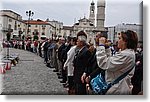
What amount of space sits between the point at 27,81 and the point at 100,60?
795mm

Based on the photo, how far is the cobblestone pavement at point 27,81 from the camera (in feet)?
7.32

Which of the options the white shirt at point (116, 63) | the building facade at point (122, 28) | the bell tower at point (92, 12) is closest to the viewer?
the white shirt at point (116, 63)

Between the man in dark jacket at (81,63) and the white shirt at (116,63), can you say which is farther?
the man in dark jacket at (81,63)

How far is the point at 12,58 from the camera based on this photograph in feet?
7.57

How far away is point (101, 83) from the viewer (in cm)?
192

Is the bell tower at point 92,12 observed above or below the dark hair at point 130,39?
above

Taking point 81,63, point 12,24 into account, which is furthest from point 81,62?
point 12,24

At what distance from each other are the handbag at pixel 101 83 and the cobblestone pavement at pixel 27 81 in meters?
0.33

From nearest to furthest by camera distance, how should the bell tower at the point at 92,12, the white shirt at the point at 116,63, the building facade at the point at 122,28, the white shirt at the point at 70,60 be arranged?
the white shirt at the point at 116,63 → the building facade at the point at 122,28 → the bell tower at the point at 92,12 → the white shirt at the point at 70,60

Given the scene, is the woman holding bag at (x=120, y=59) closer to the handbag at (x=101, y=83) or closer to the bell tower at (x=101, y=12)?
the handbag at (x=101, y=83)

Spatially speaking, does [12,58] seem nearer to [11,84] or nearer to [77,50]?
[11,84]

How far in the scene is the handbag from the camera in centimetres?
182

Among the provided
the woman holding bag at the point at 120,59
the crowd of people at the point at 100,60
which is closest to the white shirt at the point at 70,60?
the crowd of people at the point at 100,60

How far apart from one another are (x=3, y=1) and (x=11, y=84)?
699mm
